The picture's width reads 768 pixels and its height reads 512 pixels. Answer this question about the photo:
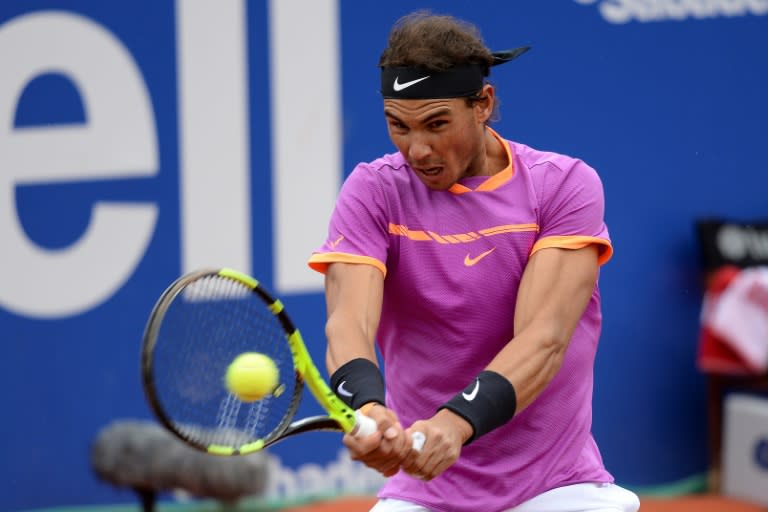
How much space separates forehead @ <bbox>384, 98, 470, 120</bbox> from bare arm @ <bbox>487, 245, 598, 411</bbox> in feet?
1.29

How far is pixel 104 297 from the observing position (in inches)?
228

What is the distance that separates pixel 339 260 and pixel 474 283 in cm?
32

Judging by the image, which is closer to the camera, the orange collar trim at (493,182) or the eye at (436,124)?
the eye at (436,124)

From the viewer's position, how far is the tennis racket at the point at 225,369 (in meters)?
2.87

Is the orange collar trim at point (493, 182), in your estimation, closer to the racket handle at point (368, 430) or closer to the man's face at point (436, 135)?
the man's face at point (436, 135)

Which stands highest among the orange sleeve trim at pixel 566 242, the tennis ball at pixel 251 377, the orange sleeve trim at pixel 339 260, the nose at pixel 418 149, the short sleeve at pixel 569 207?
the nose at pixel 418 149

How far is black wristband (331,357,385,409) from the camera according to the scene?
2.94m

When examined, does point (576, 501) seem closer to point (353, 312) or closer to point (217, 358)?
point (353, 312)

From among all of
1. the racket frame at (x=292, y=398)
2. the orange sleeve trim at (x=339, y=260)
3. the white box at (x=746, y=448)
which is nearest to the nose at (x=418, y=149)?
the orange sleeve trim at (x=339, y=260)

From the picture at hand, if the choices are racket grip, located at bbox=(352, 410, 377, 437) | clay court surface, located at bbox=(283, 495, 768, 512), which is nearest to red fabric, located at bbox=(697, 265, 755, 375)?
clay court surface, located at bbox=(283, 495, 768, 512)

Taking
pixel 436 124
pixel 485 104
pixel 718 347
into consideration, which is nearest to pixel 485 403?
pixel 436 124

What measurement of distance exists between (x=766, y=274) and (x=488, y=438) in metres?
3.74

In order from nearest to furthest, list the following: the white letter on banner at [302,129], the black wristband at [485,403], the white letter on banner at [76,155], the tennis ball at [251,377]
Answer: the tennis ball at [251,377] → the black wristband at [485,403] → the white letter on banner at [76,155] → the white letter on banner at [302,129]

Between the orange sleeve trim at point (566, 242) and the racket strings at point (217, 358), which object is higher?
the orange sleeve trim at point (566, 242)
